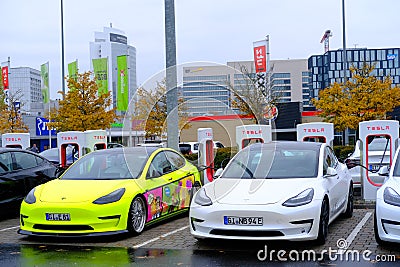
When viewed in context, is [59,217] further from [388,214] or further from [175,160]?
[388,214]

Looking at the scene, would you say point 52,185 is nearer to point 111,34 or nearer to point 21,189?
point 21,189

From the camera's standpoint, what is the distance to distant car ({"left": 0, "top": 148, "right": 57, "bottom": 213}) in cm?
1085

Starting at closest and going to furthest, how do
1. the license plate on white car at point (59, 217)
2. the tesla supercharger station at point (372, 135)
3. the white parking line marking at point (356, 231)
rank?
the white parking line marking at point (356, 231) → the license plate on white car at point (59, 217) → the tesla supercharger station at point (372, 135)

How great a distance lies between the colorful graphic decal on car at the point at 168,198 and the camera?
9.09 meters

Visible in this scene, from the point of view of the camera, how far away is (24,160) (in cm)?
1177

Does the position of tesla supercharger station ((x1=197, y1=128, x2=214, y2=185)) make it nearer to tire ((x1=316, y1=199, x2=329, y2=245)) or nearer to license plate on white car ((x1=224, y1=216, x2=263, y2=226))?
tire ((x1=316, y1=199, x2=329, y2=245))

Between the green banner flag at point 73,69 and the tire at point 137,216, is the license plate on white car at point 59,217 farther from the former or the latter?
the green banner flag at point 73,69

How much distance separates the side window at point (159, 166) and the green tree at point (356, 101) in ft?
62.4

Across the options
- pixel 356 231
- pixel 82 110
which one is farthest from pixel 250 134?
pixel 82 110

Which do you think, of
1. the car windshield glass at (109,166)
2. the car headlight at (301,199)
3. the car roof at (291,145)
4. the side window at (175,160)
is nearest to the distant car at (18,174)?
the car windshield glass at (109,166)

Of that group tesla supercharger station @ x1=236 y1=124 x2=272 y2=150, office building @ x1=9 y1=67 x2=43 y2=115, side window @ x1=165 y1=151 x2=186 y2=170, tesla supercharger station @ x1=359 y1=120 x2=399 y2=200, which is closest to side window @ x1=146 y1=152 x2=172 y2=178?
side window @ x1=165 y1=151 x2=186 y2=170

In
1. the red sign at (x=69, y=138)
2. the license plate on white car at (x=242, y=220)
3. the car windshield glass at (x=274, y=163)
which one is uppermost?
the red sign at (x=69, y=138)

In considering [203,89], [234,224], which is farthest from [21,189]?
[234,224]

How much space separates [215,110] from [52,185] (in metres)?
4.31
